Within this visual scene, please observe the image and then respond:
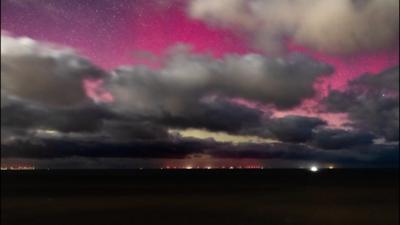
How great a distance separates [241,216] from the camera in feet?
169

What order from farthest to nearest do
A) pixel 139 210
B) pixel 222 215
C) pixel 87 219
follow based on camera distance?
pixel 139 210 → pixel 222 215 → pixel 87 219

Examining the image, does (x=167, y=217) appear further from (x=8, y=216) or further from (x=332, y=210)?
(x=332, y=210)

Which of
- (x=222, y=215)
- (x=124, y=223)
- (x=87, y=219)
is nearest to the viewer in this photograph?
(x=124, y=223)

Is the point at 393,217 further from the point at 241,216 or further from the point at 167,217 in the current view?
the point at 167,217

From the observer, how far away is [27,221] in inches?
1873

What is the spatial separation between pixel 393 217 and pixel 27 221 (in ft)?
134

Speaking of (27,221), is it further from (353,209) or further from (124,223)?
(353,209)

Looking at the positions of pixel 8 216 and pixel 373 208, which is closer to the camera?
pixel 8 216

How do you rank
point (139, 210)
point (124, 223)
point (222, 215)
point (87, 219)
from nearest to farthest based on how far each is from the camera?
point (124, 223)
point (87, 219)
point (222, 215)
point (139, 210)

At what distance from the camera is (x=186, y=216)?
51344 mm

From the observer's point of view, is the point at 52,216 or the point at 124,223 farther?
the point at 52,216

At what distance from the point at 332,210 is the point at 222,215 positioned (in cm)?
1609

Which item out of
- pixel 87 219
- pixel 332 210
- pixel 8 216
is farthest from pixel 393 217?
pixel 8 216

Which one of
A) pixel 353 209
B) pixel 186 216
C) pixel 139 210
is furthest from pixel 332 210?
pixel 139 210
